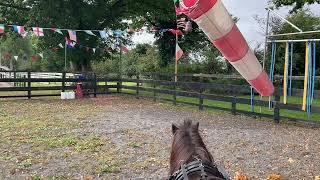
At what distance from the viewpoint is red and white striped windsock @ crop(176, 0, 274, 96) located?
2.09 metres

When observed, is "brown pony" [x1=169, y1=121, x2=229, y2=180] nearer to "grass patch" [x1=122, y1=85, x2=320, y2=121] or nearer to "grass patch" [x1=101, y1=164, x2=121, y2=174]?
"grass patch" [x1=101, y1=164, x2=121, y2=174]

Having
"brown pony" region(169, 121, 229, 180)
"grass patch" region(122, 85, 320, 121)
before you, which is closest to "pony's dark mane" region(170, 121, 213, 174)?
"brown pony" region(169, 121, 229, 180)

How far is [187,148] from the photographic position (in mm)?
2516

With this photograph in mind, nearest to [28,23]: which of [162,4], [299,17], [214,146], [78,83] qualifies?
[78,83]

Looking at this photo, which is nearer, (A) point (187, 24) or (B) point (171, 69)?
(A) point (187, 24)

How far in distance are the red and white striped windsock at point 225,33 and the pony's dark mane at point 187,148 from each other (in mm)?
496

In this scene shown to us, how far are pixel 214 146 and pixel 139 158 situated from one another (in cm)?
169

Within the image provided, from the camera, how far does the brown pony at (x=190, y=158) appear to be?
2.22m

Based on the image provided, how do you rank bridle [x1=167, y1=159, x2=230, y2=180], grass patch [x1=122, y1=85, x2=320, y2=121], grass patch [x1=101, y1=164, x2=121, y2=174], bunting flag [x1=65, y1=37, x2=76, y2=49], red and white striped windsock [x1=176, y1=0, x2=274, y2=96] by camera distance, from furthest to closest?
bunting flag [x1=65, y1=37, x2=76, y2=49], grass patch [x1=122, y1=85, x2=320, y2=121], grass patch [x1=101, y1=164, x2=121, y2=174], bridle [x1=167, y1=159, x2=230, y2=180], red and white striped windsock [x1=176, y1=0, x2=274, y2=96]

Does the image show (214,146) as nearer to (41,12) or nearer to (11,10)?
(41,12)

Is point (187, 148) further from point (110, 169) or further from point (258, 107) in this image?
point (258, 107)

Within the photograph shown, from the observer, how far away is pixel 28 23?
21234mm

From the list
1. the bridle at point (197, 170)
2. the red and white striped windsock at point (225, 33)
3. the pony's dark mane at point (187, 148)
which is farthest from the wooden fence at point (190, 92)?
the bridle at point (197, 170)

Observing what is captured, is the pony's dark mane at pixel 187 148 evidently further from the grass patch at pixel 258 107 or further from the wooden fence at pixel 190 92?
the grass patch at pixel 258 107
